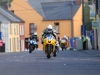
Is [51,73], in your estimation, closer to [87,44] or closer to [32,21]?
[87,44]

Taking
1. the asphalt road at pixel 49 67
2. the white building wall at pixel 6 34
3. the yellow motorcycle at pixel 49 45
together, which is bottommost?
the asphalt road at pixel 49 67

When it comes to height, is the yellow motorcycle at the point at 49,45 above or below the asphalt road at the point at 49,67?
above

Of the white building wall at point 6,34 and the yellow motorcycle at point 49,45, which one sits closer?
the yellow motorcycle at point 49,45

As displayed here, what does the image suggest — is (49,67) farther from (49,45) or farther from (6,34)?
(6,34)

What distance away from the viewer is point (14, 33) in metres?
75.3

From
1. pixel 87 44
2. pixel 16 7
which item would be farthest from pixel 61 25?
pixel 87 44

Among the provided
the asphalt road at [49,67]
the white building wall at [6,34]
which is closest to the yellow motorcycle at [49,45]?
the asphalt road at [49,67]

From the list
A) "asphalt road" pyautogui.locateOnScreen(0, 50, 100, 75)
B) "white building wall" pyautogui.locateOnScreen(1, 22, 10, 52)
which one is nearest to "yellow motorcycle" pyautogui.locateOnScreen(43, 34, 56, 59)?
"asphalt road" pyautogui.locateOnScreen(0, 50, 100, 75)


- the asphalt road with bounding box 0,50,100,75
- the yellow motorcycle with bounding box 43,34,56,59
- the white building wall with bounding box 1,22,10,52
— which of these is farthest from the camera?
the white building wall with bounding box 1,22,10,52

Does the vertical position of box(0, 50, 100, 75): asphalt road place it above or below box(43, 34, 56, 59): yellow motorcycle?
below

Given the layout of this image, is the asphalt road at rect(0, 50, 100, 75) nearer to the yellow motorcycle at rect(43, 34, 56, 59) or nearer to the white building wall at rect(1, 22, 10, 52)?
the yellow motorcycle at rect(43, 34, 56, 59)

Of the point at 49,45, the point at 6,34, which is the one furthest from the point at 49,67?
the point at 6,34

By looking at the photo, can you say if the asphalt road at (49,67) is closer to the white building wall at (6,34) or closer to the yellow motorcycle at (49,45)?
the yellow motorcycle at (49,45)

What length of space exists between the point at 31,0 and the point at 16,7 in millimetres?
8084
